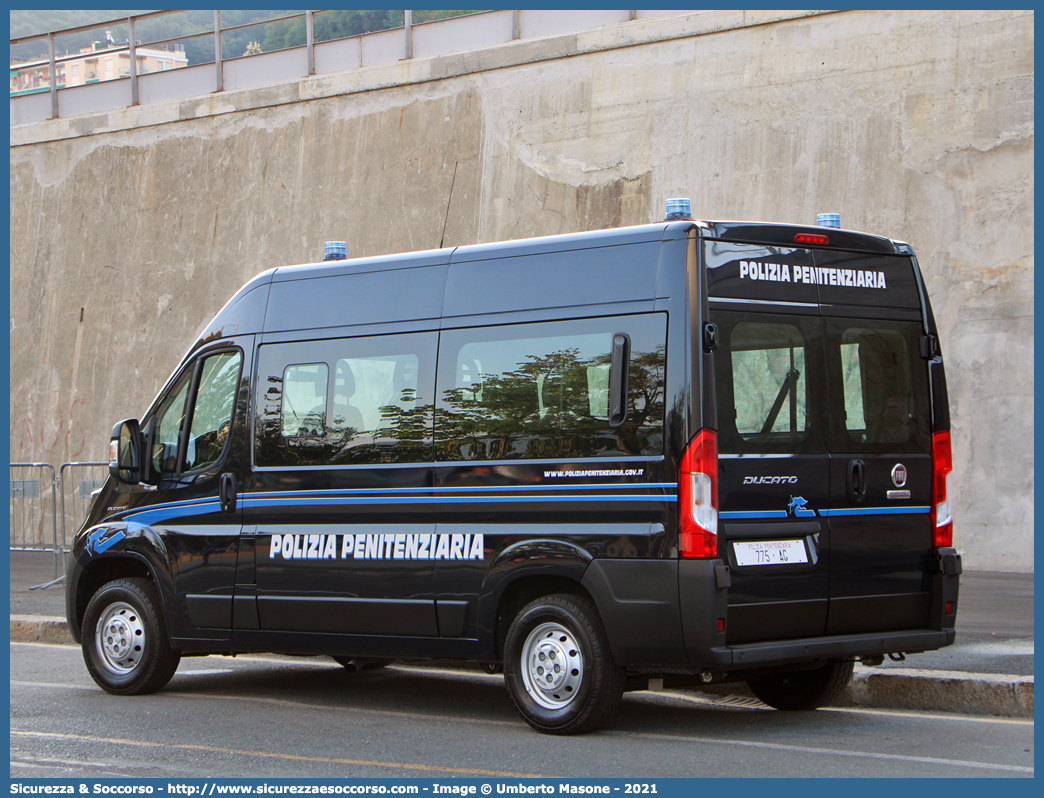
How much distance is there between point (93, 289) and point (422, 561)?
15.3 metres

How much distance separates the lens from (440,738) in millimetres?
6730

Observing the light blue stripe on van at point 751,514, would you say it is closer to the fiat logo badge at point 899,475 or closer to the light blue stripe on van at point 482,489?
the light blue stripe on van at point 482,489

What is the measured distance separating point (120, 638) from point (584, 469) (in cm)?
373

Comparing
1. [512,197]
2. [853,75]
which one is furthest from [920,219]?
[512,197]

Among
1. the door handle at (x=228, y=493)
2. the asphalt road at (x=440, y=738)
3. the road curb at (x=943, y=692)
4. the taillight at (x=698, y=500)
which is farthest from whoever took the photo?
the door handle at (x=228, y=493)

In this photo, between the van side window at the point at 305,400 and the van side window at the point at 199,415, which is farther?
the van side window at the point at 199,415

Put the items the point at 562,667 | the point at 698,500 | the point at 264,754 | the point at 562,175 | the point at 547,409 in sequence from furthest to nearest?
the point at 562,175, the point at 547,409, the point at 562,667, the point at 264,754, the point at 698,500

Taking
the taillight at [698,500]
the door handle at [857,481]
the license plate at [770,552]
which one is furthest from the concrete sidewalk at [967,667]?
the taillight at [698,500]

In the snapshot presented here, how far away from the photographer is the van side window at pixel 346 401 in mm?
7391

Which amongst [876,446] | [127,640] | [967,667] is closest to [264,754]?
[127,640]

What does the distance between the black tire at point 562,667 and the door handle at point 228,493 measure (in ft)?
7.00

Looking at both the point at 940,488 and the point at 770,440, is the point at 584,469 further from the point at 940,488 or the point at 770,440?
the point at 940,488

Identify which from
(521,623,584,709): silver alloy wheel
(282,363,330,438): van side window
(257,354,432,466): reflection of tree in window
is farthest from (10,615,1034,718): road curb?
(282,363,330,438): van side window

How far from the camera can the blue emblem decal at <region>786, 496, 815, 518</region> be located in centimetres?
661
